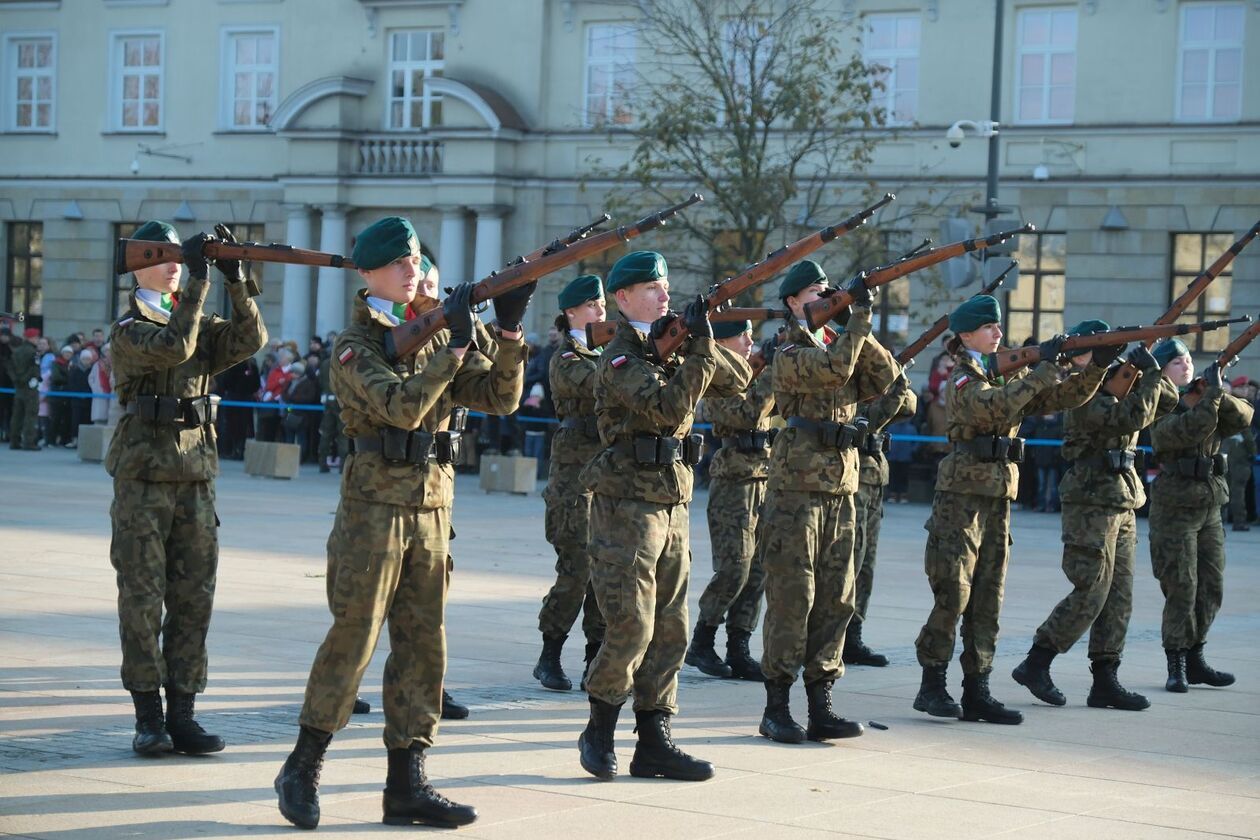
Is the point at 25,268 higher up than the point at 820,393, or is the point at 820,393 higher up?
the point at 25,268

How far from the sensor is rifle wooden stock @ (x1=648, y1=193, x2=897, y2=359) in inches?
343

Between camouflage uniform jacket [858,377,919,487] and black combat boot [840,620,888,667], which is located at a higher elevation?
camouflage uniform jacket [858,377,919,487]

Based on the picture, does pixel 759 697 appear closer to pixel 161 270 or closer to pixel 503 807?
pixel 503 807

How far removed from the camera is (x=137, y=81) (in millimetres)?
39125

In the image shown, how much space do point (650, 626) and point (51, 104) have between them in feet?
114

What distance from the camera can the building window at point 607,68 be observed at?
33.8m

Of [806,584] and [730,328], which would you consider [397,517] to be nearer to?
[806,584]

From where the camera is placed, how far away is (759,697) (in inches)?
426

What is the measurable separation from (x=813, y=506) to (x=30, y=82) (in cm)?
3428

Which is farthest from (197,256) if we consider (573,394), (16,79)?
(16,79)

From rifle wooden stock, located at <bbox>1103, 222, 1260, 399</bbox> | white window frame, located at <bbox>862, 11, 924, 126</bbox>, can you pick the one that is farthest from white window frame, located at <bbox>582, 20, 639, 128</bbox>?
rifle wooden stock, located at <bbox>1103, 222, 1260, 399</bbox>

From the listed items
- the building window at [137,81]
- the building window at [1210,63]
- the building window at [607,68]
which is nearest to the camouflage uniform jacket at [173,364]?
the building window at [1210,63]

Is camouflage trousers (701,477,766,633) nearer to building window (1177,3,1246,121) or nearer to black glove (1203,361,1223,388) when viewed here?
black glove (1203,361,1223,388)

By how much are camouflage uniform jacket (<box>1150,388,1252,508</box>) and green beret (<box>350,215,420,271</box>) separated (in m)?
5.72
